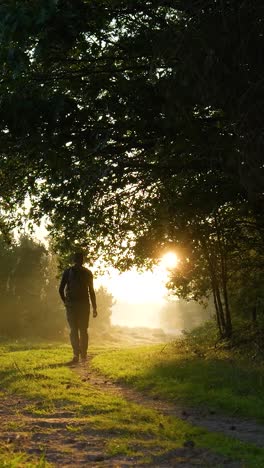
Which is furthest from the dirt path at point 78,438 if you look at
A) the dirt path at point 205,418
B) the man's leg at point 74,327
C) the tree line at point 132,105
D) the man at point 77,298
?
the man at point 77,298

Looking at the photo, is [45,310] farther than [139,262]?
Yes

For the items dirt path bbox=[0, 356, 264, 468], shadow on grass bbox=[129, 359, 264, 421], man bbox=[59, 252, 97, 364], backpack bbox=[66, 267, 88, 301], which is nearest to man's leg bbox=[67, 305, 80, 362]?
man bbox=[59, 252, 97, 364]

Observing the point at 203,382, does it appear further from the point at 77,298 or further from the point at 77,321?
the point at 77,298

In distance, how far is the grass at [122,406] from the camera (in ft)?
16.6

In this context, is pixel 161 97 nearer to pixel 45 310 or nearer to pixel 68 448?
pixel 68 448

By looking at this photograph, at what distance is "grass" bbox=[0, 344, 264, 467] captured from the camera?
506 centimetres

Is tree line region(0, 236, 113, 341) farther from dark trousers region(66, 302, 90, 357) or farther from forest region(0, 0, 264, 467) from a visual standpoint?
forest region(0, 0, 264, 467)

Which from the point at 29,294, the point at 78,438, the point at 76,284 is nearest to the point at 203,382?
the point at 78,438

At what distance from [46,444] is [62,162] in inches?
218

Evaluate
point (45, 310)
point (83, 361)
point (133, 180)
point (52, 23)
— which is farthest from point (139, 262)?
point (45, 310)

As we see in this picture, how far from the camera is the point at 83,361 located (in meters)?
13.3

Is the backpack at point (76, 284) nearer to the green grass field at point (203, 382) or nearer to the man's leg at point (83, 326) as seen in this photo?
the man's leg at point (83, 326)

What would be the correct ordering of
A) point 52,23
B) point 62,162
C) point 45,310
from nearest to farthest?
1. point 52,23
2. point 62,162
3. point 45,310

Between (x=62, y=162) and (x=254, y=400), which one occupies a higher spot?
(x=62, y=162)
